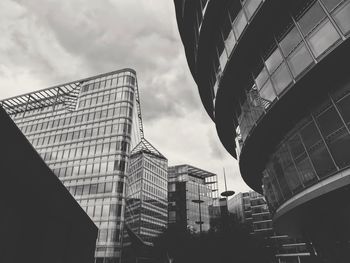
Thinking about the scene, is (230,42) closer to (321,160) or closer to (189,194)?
(321,160)

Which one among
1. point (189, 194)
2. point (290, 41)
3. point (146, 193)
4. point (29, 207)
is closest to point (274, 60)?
point (290, 41)

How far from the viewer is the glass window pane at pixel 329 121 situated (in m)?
12.2

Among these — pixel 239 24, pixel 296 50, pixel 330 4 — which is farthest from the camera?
pixel 239 24

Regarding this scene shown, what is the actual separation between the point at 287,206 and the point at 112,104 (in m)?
55.1

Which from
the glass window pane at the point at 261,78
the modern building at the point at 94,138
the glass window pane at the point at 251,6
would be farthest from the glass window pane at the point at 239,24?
the modern building at the point at 94,138

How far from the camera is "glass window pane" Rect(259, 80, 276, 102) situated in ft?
48.4

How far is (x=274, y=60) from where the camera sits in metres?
14.7

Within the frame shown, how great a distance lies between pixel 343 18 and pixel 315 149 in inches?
231

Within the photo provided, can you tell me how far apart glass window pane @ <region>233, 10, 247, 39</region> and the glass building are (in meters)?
48.5

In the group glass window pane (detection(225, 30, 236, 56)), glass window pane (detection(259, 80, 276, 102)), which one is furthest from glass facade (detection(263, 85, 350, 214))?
glass window pane (detection(225, 30, 236, 56))

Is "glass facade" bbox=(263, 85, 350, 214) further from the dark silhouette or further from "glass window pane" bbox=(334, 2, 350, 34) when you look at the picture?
the dark silhouette

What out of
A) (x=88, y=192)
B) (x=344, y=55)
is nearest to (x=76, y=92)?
(x=88, y=192)

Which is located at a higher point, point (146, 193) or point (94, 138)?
point (94, 138)

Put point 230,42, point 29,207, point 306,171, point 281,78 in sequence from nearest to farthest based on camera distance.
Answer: point 29,207, point 281,78, point 306,171, point 230,42
